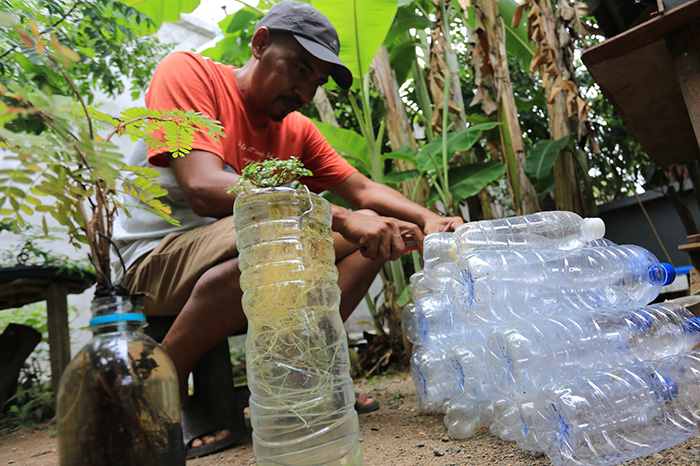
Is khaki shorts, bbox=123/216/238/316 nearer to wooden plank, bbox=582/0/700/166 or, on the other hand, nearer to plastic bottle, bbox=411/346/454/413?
plastic bottle, bbox=411/346/454/413

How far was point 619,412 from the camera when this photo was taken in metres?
1.15

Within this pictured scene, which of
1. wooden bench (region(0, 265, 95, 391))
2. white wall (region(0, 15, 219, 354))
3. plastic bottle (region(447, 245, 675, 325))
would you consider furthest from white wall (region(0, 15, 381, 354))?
plastic bottle (region(447, 245, 675, 325))

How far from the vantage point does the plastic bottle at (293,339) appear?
1.05m

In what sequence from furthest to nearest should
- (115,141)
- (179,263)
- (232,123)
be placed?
(115,141), (232,123), (179,263)

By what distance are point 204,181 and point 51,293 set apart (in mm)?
1364

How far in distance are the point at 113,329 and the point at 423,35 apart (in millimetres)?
3111

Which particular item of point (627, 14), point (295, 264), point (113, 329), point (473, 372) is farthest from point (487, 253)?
point (627, 14)

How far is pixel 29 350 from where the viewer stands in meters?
2.75

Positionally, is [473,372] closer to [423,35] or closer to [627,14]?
[627,14]

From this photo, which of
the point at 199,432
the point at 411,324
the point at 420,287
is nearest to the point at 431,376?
the point at 411,324

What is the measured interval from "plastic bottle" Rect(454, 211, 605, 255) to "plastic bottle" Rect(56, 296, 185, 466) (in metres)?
0.98

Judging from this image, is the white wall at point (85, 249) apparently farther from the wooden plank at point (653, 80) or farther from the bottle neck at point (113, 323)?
the bottle neck at point (113, 323)

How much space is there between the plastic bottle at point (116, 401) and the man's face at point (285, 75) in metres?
1.33

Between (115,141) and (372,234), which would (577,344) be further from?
(115,141)
